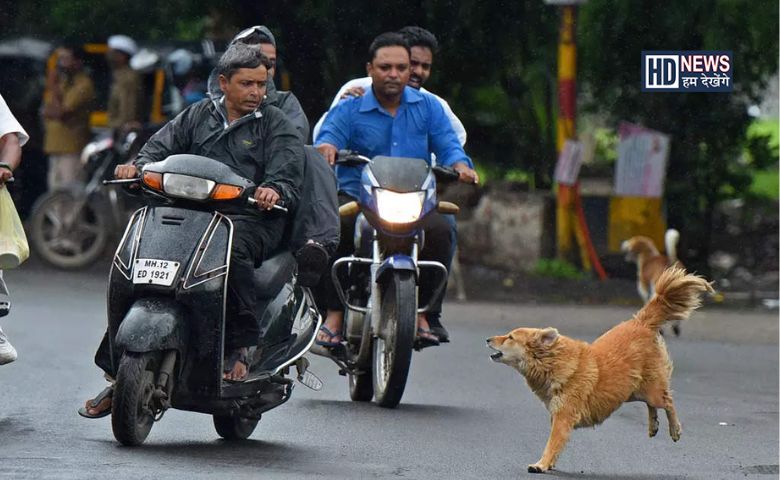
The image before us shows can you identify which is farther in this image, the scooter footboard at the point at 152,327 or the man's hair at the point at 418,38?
the man's hair at the point at 418,38

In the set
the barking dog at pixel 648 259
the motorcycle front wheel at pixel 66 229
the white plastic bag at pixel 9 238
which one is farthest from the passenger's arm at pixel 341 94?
the motorcycle front wheel at pixel 66 229

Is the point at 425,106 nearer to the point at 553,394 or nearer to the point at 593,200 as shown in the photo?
the point at 553,394

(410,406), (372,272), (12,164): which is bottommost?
(410,406)

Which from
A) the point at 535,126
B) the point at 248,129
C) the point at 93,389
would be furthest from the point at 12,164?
the point at 535,126

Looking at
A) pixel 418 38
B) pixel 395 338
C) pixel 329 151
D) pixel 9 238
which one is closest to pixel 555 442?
pixel 395 338

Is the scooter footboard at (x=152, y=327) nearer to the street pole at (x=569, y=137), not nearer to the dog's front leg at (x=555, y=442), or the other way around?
the dog's front leg at (x=555, y=442)

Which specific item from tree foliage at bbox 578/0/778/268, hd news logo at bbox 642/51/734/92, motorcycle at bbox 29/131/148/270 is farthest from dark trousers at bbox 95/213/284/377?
tree foliage at bbox 578/0/778/268

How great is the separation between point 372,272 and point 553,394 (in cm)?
198

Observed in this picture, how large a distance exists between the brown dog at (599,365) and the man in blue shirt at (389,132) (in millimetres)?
1960

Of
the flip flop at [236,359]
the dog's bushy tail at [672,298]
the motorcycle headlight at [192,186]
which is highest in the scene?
the motorcycle headlight at [192,186]

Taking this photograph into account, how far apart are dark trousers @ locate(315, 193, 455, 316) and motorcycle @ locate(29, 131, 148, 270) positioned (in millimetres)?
7056

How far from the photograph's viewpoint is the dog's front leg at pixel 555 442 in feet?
24.4

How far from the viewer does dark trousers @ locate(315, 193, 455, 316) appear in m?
9.86

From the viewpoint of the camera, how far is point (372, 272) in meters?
9.41
